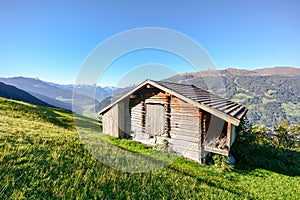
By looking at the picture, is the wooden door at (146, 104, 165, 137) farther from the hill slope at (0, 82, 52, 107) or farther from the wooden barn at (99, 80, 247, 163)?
the hill slope at (0, 82, 52, 107)

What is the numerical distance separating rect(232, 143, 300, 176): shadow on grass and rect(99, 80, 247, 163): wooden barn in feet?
4.25

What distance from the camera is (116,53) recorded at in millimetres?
11047

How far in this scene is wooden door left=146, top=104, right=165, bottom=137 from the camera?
518 inches

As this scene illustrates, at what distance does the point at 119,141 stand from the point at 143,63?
6696 mm

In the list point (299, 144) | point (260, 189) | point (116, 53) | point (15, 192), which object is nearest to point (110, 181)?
point (15, 192)

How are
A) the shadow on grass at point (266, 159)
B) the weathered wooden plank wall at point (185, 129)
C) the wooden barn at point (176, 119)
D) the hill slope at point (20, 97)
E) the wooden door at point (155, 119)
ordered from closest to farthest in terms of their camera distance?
1. the wooden barn at point (176, 119)
2. the weathered wooden plank wall at point (185, 129)
3. the shadow on grass at point (266, 159)
4. the wooden door at point (155, 119)
5. the hill slope at point (20, 97)

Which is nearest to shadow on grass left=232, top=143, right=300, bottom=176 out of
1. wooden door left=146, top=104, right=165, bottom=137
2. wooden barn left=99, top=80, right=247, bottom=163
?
wooden barn left=99, top=80, right=247, bottom=163

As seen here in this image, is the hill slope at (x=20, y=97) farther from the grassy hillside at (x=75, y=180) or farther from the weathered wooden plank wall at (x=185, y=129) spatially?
the grassy hillside at (x=75, y=180)

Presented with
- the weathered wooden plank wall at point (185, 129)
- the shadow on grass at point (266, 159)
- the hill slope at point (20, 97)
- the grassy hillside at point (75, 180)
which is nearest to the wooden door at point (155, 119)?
the weathered wooden plank wall at point (185, 129)

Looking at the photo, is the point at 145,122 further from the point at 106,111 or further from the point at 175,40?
the point at 175,40

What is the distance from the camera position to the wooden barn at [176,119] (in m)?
10.7

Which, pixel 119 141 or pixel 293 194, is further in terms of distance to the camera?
pixel 119 141

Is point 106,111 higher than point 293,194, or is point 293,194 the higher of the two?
point 106,111

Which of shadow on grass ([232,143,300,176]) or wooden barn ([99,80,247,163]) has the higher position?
wooden barn ([99,80,247,163])
